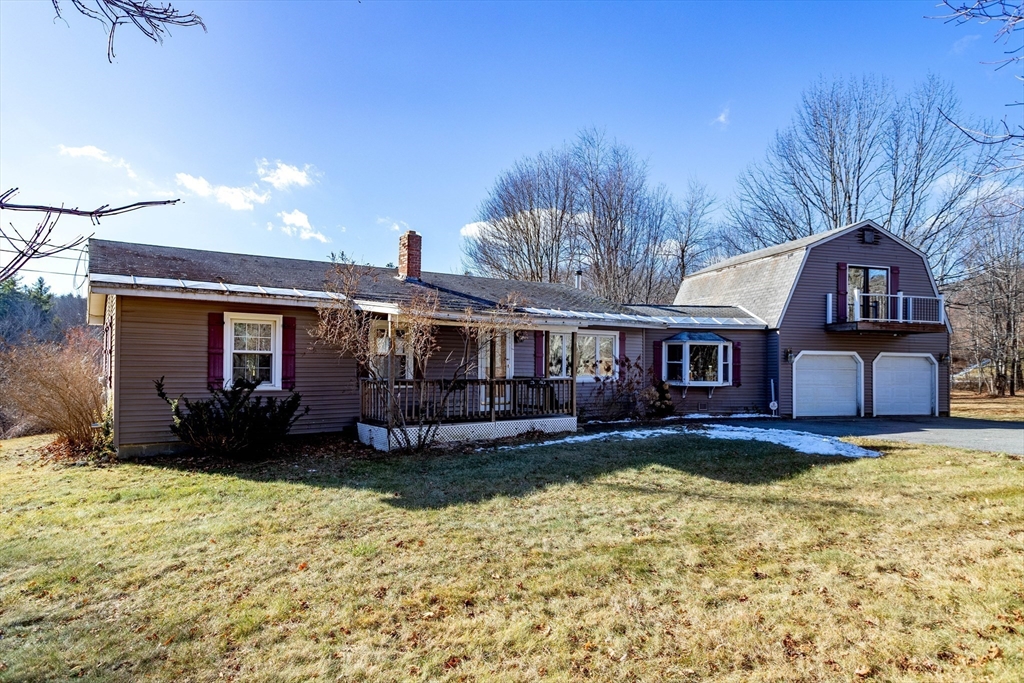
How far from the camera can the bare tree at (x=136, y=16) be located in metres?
2.05

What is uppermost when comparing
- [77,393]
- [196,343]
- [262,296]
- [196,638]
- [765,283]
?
[765,283]

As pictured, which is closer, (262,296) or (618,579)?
→ (618,579)

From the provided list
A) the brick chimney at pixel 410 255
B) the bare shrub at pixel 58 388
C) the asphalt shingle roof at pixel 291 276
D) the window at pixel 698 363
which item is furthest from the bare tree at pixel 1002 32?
the bare shrub at pixel 58 388

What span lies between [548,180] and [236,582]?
2751cm

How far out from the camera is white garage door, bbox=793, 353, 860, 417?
1675 cm

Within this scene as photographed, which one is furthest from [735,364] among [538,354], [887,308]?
[538,354]

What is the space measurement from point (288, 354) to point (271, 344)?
0.42 metres

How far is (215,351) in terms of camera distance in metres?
10.1

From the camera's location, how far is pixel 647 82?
16.3 m

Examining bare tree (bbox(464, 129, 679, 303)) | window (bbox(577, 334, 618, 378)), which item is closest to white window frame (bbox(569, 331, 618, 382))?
window (bbox(577, 334, 618, 378))

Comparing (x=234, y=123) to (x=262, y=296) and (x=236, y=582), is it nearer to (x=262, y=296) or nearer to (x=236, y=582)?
(x=262, y=296)

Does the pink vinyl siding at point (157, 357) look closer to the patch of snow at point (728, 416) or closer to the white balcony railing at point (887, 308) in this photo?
the patch of snow at point (728, 416)

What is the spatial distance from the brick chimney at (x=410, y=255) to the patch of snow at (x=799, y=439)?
8.18 m

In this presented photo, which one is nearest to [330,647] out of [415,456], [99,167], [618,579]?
[618,579]
